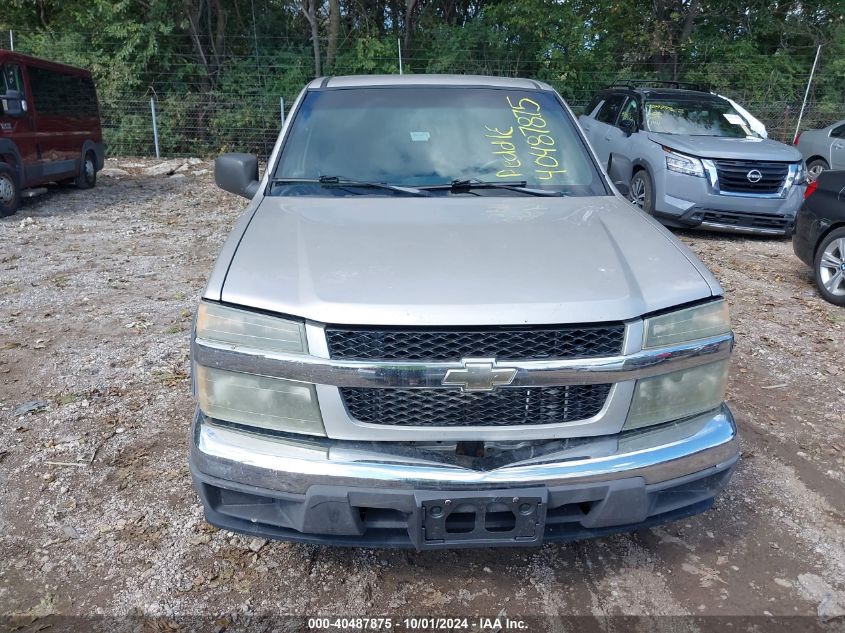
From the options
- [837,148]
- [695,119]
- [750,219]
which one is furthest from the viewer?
[837,148]

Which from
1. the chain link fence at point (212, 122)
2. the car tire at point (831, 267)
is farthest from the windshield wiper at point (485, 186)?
the chain link fence at point (212, 122)

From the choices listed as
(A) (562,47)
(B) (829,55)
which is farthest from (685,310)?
(B) (829,55)

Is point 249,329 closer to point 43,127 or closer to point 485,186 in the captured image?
point 485,186

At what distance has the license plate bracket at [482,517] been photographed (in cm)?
218

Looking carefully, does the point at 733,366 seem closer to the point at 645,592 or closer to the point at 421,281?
the point at 645,592

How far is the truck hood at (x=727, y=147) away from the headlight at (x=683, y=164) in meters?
0.06

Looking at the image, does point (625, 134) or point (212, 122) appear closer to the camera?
point (625, 134)

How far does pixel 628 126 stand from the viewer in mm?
9234

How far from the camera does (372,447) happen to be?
225 cm

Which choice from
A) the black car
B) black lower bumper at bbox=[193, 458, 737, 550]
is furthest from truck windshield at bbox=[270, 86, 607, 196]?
the black car

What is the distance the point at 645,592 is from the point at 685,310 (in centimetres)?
113

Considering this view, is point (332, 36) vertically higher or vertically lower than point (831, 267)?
higher

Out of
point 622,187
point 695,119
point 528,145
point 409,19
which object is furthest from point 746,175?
point 409,19

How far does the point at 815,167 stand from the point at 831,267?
245 inches
